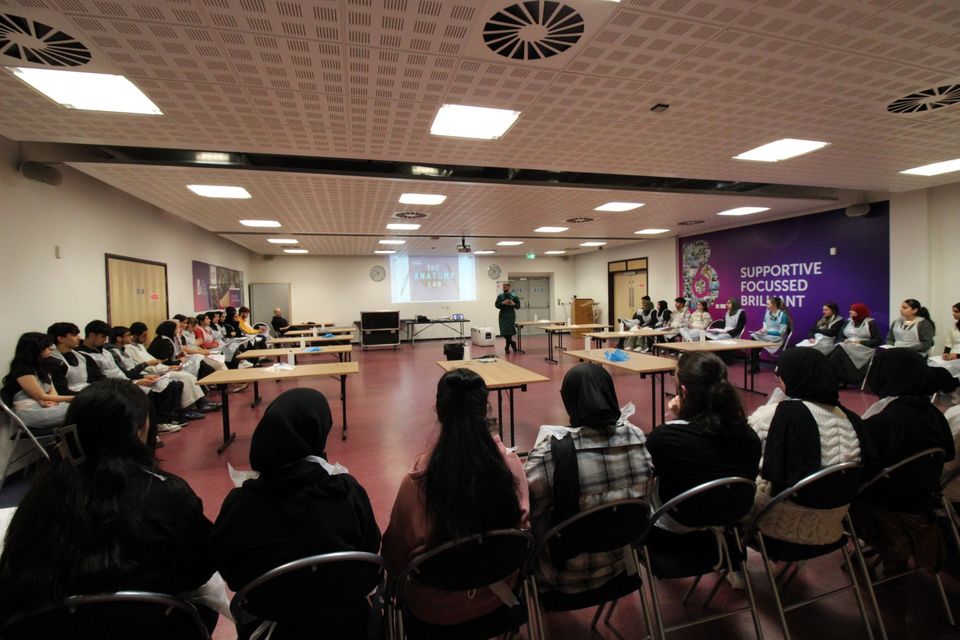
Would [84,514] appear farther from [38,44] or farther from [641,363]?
[641,363]

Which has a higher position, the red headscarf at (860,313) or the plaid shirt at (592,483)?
the red headscarf at (860,313)

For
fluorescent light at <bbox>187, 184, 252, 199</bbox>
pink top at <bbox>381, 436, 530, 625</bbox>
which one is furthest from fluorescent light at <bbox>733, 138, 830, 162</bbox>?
fluorescent light at <bbox>187, 184, 252, 199</bbox>

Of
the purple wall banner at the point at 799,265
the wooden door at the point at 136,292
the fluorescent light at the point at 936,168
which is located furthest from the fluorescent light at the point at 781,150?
the wooden door at the point at 136,292

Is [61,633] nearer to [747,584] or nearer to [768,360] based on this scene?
[747,584]

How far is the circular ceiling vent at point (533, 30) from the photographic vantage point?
1963 mm

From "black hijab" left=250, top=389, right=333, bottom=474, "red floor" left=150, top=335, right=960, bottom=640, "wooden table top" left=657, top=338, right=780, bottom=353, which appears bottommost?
"red floor" left=150, top=335, right=960, bottom=640

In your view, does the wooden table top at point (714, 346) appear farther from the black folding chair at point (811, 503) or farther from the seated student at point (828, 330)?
the black folding chair at point (811, 503)

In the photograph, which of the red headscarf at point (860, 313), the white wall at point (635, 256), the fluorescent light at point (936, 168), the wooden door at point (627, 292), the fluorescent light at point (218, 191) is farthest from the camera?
the wooden door at point (627, 292)

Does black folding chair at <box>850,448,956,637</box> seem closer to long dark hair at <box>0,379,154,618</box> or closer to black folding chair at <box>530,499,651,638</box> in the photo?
black folding chair at <box>530,499,651,638</box>

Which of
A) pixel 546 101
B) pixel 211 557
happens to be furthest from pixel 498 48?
pixel 211 557

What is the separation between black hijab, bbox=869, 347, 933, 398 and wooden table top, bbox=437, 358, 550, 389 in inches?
76.0

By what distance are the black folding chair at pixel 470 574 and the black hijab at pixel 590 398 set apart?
1.56 ft

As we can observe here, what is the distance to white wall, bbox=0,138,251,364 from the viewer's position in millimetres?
3670

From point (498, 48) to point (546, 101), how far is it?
70cm
